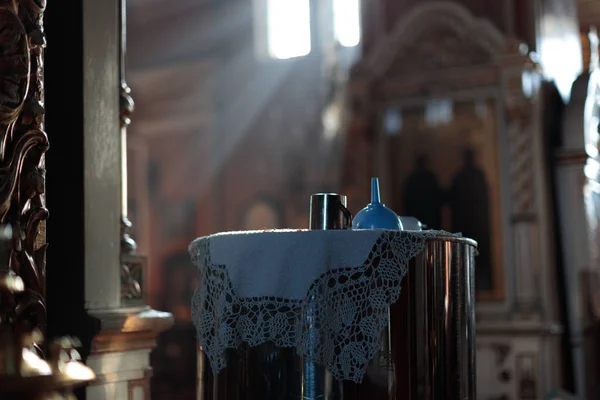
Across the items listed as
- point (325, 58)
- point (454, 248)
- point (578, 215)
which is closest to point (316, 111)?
point (325, 58)

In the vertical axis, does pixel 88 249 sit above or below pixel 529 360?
above

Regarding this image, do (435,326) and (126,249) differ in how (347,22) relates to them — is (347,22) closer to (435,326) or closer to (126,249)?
(126,249)

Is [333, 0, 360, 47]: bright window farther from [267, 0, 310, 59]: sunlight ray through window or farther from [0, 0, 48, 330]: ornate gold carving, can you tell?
[0, 0, 48, 330]: ornate gold carving

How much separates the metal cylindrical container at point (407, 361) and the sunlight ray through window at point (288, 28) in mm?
8215

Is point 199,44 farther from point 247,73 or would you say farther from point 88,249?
point 88,249

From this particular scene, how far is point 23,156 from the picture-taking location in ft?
6.50

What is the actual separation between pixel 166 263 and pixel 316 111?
283 cm

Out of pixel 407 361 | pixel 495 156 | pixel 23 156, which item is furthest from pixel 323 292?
pixel 495 156

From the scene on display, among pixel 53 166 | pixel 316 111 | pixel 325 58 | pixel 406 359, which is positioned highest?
pixel 325 58

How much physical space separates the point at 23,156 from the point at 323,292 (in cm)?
82

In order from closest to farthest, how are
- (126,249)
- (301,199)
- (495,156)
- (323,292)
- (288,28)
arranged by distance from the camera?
1. (323,292)
2. (126,249)
3. (495,156)
4. (301,199)
5. (288,28)

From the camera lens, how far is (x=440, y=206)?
705 cm

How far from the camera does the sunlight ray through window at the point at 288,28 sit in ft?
34.1

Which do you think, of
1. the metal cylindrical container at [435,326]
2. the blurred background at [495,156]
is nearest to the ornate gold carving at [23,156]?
the metal cylindrical container at [435,326]
